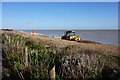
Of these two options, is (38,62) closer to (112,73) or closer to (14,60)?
(14,60)

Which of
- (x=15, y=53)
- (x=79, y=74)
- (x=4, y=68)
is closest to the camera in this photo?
(x=79, y=74)

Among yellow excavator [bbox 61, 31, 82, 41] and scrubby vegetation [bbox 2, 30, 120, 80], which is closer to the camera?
scrubby vegetation [bbox 2, 30, 120, 80]

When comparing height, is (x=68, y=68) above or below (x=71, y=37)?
below

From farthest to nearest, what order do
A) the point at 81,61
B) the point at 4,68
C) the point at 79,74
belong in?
the point at 4,68 < the point at 81,61 < the point at 79,74

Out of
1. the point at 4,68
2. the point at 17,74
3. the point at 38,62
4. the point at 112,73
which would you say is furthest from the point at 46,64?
the point at 112,73

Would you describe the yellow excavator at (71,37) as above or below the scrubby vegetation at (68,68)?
above

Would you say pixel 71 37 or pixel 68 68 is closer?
pixel 68 68

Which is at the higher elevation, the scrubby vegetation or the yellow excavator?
the yellow excavator

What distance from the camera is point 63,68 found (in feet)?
30.7

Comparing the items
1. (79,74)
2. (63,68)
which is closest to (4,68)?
(63,68)

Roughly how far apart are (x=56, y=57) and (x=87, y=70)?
2.62 m

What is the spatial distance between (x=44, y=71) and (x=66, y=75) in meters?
0.75

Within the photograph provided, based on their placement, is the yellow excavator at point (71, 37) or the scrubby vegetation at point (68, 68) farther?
the yellow excavator at point (71, 37)

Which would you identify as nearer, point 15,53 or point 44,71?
point 44,71
